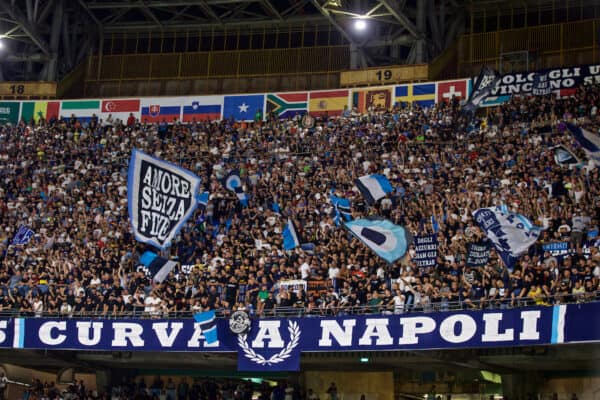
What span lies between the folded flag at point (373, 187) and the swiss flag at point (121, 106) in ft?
57.9

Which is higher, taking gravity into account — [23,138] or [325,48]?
[325,48]

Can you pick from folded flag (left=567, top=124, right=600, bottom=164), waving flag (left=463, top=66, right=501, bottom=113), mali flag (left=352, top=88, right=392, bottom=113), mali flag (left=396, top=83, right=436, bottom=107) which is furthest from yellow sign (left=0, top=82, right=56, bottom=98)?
folded flag (left=567, top=124, right=600, bottom=164)

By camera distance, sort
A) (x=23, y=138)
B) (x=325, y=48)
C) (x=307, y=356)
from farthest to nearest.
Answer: (x=325, y=48) < (x=23, y=138) < (x=307, y=356)

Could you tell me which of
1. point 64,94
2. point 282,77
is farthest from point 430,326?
point 64,94

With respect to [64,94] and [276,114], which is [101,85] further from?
[276,114]

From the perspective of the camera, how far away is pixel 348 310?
25141 mm

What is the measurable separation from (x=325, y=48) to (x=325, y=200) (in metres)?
14.6

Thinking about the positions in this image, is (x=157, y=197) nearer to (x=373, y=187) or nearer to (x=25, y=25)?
(x=373, y=187)

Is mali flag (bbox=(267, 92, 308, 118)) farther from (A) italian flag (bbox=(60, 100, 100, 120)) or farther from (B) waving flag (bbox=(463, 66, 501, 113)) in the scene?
(B) waving flag (bbox=(463, 66, 501, 113))

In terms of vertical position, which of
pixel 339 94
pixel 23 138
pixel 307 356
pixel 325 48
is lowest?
pixel 307 356

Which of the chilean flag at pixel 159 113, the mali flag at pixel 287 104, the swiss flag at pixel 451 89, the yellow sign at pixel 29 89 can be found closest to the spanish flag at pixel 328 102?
the mali flag at pixel 287 104

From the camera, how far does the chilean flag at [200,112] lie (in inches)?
1688

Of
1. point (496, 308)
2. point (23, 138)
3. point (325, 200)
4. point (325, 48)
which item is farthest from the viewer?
point (325, 48)

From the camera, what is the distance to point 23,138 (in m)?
41.1
